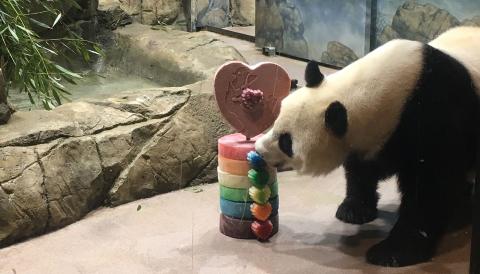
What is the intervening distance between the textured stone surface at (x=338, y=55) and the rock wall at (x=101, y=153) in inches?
64.8

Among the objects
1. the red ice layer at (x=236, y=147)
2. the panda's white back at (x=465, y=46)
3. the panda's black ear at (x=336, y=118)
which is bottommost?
the red ice layer at (x=236, y=147)

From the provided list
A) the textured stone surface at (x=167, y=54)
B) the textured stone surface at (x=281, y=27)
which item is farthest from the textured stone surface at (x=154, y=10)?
the textured stone surface at (x=281, y=27)

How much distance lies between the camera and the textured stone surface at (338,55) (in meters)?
4.52

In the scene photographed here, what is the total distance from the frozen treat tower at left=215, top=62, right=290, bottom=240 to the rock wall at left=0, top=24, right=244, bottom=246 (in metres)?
0.57

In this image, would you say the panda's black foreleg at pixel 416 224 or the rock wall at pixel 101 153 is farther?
the rock wall at pixel 101 153

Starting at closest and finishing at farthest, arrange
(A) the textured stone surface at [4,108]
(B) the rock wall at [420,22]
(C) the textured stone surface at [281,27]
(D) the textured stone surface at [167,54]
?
(A) the textured stone surface at [4,108], (B) the rock wall at [420,22], (D) the textured stone surface at [167,54], (C) the textured stone surface at [281,27]

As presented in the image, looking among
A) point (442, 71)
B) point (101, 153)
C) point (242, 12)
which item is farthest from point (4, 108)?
point (242, 12)

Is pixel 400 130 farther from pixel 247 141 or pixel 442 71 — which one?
pixel 247 141

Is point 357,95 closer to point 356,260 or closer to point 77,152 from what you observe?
point 356,260

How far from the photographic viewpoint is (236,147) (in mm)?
2299

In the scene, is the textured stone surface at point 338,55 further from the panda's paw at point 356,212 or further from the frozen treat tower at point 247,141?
the frozen treat tower at point 247,141

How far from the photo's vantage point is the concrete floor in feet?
7.08

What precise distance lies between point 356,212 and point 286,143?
0.55m

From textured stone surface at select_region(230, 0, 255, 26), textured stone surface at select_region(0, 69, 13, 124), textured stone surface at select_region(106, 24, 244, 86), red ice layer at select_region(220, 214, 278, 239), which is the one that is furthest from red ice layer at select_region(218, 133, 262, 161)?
textured stone surface at select_region(230, 0, 255, 26)
